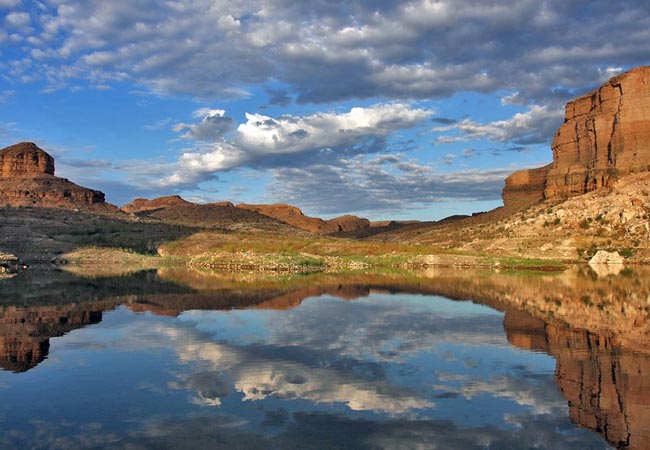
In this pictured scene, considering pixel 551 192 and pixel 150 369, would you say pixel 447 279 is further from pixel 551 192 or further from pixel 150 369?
pixel 551 192

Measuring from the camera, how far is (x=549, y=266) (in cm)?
5225

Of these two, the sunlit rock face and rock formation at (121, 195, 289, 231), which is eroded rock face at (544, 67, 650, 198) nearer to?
rock formation at (121, 195, 289, 231)

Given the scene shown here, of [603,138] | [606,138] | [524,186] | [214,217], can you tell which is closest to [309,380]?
[606,138]

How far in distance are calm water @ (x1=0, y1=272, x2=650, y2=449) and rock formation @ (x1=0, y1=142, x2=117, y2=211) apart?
109 m

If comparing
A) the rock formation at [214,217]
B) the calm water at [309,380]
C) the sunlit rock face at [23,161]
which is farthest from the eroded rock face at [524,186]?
the sunlit rock face at [23,161]

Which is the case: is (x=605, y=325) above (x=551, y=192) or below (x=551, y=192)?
below

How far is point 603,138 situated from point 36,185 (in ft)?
371

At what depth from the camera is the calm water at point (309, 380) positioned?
26.6ft

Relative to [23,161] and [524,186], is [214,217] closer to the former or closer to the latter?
[23,161]

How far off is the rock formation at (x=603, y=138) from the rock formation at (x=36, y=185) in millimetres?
94055

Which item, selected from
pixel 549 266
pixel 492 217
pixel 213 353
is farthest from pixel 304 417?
pixel 492 217

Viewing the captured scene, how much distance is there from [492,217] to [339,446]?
102m

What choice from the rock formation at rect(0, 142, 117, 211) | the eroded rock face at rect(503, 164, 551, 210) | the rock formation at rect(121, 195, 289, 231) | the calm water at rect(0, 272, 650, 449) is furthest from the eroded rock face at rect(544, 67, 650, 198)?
the rock formation at rect(0, 142, 117, 211)

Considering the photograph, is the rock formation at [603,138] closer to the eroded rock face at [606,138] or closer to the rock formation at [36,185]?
the eroded rock face at [606,138]
